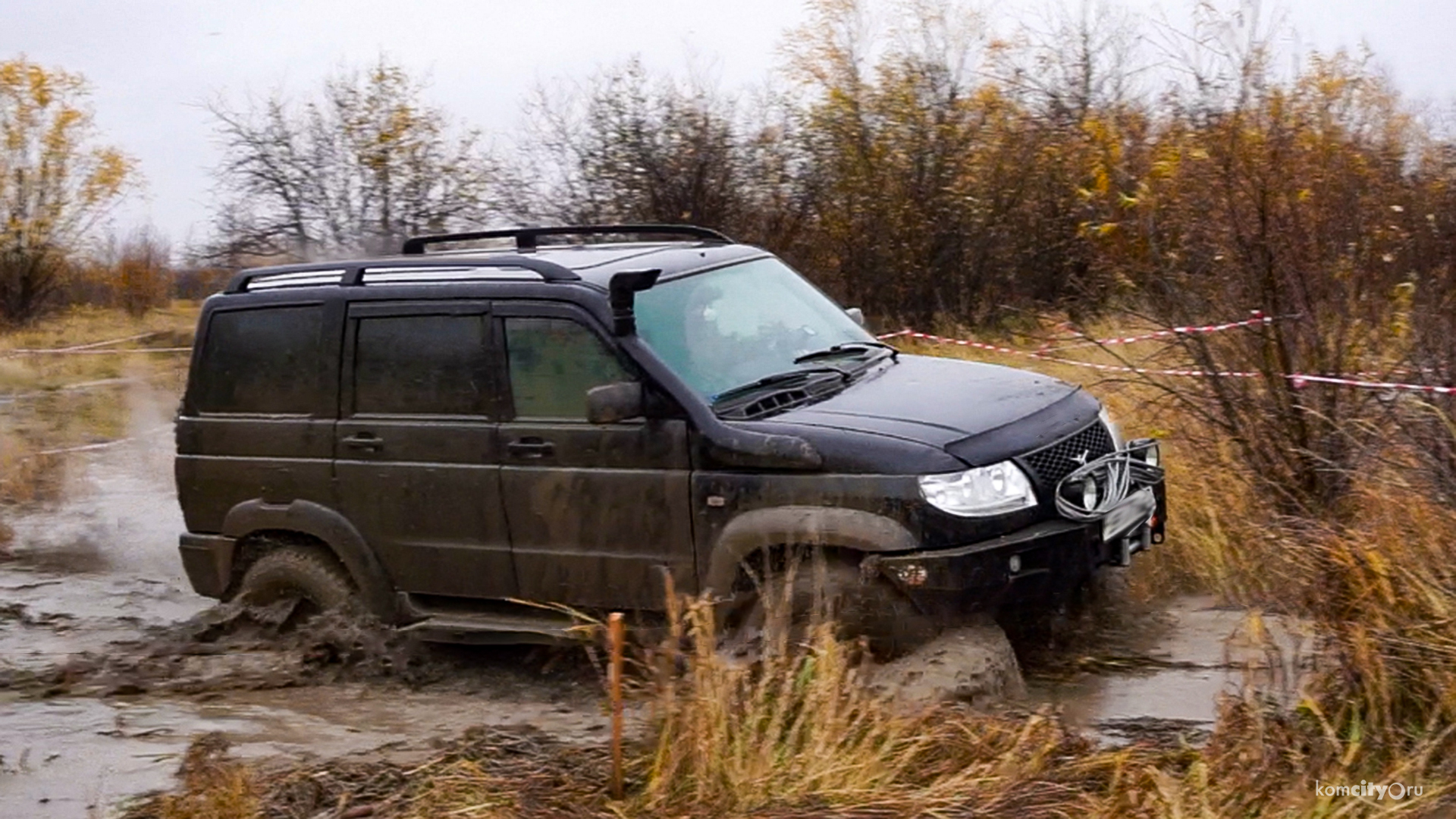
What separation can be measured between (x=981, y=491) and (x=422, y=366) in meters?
2.45

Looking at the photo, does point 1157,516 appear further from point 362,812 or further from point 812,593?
point 362,812

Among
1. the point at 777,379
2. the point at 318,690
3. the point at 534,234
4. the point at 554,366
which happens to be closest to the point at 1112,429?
the point at 777,379

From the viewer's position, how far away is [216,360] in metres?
7.00

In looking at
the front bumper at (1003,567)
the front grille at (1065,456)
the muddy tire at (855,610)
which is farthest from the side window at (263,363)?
the front grille at (1065,456)

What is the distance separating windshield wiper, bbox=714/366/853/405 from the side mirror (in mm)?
306

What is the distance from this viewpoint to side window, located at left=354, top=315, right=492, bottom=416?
6.29 m

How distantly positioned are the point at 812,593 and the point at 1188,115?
4.26m

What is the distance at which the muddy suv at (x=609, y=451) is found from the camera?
17.7 feet

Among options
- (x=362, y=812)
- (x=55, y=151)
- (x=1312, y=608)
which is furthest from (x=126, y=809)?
(x=55, y=151)

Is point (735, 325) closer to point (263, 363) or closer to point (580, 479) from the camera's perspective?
point (580, 479)

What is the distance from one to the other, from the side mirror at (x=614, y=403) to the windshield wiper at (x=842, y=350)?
80cm

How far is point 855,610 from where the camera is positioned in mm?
5406

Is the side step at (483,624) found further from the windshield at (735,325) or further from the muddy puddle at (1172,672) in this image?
the muddy puddle at (1172,672)

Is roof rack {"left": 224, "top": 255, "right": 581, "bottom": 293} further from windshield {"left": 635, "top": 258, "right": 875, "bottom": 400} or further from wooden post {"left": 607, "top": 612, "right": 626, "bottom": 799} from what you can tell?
wooden post {"left": 607, "top": 612, "right": 626, "bottom": 799}
